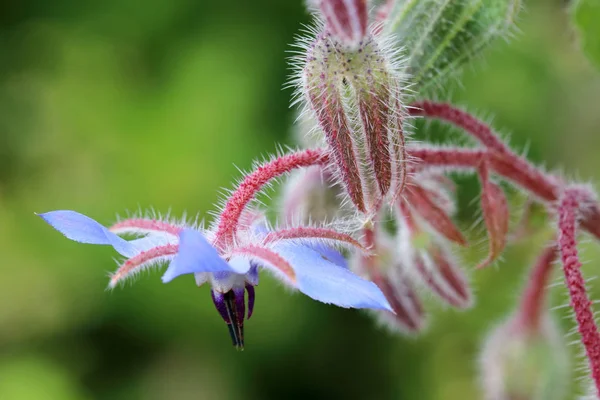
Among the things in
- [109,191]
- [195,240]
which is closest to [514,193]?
[195,240]

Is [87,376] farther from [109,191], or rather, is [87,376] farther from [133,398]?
[109,191]

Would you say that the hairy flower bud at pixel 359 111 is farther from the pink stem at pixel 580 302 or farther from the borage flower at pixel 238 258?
the pink stem at pixel 580 302

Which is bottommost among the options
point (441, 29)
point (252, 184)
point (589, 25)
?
point (252, 184)

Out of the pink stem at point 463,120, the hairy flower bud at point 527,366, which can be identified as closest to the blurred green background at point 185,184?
the hairy flower bud at point 527,366

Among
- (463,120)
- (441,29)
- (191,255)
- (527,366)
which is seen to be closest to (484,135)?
(463,120)

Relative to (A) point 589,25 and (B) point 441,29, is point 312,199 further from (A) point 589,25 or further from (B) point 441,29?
(A) point 589,25
